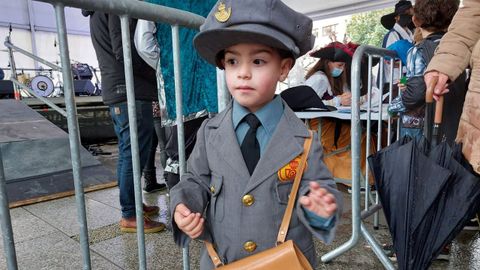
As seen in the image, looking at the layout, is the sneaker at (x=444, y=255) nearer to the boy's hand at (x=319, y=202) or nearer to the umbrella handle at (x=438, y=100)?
the umbrella handle at (x=438, y=100)

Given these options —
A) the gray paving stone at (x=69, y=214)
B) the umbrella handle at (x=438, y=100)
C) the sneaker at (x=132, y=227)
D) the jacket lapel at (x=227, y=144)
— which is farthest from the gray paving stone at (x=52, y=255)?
the umbrella handle at (x=438, y=100)

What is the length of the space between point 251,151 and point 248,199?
0.15 metres

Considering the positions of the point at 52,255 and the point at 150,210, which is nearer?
the point at 52,255

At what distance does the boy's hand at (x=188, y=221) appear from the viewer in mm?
936

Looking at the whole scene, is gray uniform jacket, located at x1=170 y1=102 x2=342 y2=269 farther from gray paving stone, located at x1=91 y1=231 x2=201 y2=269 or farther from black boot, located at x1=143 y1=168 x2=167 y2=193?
black boot, located at x1=143 y1=168 x2=167 y2=193

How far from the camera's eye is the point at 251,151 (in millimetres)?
1040

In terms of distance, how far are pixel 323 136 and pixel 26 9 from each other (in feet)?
51.3

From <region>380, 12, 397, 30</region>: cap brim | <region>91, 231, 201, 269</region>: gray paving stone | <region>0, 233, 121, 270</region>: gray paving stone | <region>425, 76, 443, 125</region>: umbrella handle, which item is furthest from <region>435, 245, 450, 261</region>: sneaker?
<region>380, 12, 397, 30</region>: cap brim

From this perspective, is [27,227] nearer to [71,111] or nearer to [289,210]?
[71,111]

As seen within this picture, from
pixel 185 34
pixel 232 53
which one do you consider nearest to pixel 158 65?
pixel 185 34

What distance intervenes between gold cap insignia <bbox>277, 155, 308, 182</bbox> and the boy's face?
0.21 metres

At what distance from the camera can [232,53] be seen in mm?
1021

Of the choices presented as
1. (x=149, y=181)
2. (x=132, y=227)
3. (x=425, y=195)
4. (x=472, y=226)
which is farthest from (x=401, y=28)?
(x=132, y=227)

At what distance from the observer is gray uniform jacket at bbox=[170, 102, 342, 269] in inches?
39.0
